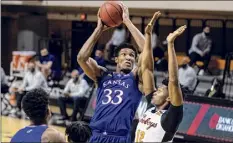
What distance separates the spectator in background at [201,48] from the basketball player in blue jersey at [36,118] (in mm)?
11114

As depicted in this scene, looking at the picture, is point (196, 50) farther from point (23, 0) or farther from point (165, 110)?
point (165, 110)

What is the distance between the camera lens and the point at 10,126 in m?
14.3

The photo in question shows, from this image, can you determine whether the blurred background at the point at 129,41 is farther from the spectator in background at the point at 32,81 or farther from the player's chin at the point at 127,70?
the player's chin at the point at 127,70

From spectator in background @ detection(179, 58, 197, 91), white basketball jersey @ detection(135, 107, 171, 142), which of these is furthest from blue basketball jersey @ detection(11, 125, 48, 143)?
spectator in background @ detection(179, 58, 197, 91)

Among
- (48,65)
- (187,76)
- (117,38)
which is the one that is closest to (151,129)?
(187,76)

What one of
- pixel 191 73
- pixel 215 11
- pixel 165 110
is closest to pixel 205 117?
pixel 191 73

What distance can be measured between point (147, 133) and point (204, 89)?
9966 millimetres

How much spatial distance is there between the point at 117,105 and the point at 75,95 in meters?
8.87

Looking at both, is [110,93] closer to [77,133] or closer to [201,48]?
[77,133]

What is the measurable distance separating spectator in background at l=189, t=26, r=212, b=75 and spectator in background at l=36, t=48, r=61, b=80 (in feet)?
12.7

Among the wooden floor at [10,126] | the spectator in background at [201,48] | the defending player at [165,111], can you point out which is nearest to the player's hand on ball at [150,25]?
the defending player at [165,111]

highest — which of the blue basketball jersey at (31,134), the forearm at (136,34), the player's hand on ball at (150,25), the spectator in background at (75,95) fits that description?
the player's hand on ball at (150,25)

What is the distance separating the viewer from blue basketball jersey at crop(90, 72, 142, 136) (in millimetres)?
5812

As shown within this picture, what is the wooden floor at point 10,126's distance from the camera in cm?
1291
